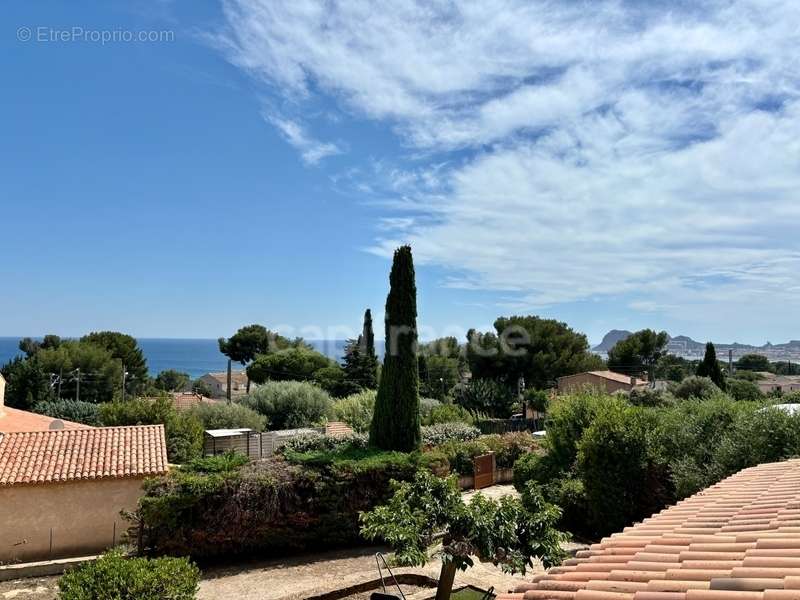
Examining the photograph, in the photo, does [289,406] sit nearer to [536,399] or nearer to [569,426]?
[536,399]

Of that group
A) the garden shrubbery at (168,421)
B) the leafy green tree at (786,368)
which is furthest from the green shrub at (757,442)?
the leafy green tree at (786,368)

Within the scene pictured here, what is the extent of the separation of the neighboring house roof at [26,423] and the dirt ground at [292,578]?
724 cm

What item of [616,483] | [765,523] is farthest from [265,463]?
[765,523]

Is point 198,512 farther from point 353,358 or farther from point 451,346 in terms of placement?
point 451,346

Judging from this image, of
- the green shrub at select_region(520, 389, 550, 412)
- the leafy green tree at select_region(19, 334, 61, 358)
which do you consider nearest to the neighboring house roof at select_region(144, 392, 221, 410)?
the green shrub at select_region(520, 389, 550, 412)

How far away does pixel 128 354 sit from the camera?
52.3 m

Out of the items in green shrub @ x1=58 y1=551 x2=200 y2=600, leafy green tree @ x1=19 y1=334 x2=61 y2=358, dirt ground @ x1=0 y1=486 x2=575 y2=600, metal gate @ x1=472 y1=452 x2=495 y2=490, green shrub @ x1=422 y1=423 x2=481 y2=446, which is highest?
leafy green tree @ x1=19 y1=334 x2=61 y2=358

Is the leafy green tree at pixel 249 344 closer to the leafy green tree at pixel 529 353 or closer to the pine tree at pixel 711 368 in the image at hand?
the leafy green tree at pixel 529 353

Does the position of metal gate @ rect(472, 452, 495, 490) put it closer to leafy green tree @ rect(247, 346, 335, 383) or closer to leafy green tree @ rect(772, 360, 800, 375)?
leafy green tree @ rect(247, 346, 335, 383)

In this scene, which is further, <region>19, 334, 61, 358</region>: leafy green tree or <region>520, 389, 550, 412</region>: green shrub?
<region>19, 334, 61, 358</region>: leafy green tree

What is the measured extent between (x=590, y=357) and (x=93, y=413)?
120 feet

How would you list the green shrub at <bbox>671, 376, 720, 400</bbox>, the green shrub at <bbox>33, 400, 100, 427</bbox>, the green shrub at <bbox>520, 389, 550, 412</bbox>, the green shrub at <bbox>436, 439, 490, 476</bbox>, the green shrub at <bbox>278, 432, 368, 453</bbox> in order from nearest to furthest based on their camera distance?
the green shrub at <bbox>278, 432, 368, 453</bbox>, the green shrub at <bbox>436, 439, 490, 476</bbox>, the green shrub at <bbox>33, 400, 100, 427</bbox>, the green shrub at <bbox>671, 376, 720, 400</bbox>, the green shrub at <bbox>520, 389, 550, 412</bbox>

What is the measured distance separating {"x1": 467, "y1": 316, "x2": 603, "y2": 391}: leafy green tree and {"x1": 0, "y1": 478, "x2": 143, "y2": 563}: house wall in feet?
104

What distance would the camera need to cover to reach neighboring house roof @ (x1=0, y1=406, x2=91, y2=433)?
17048 mm
